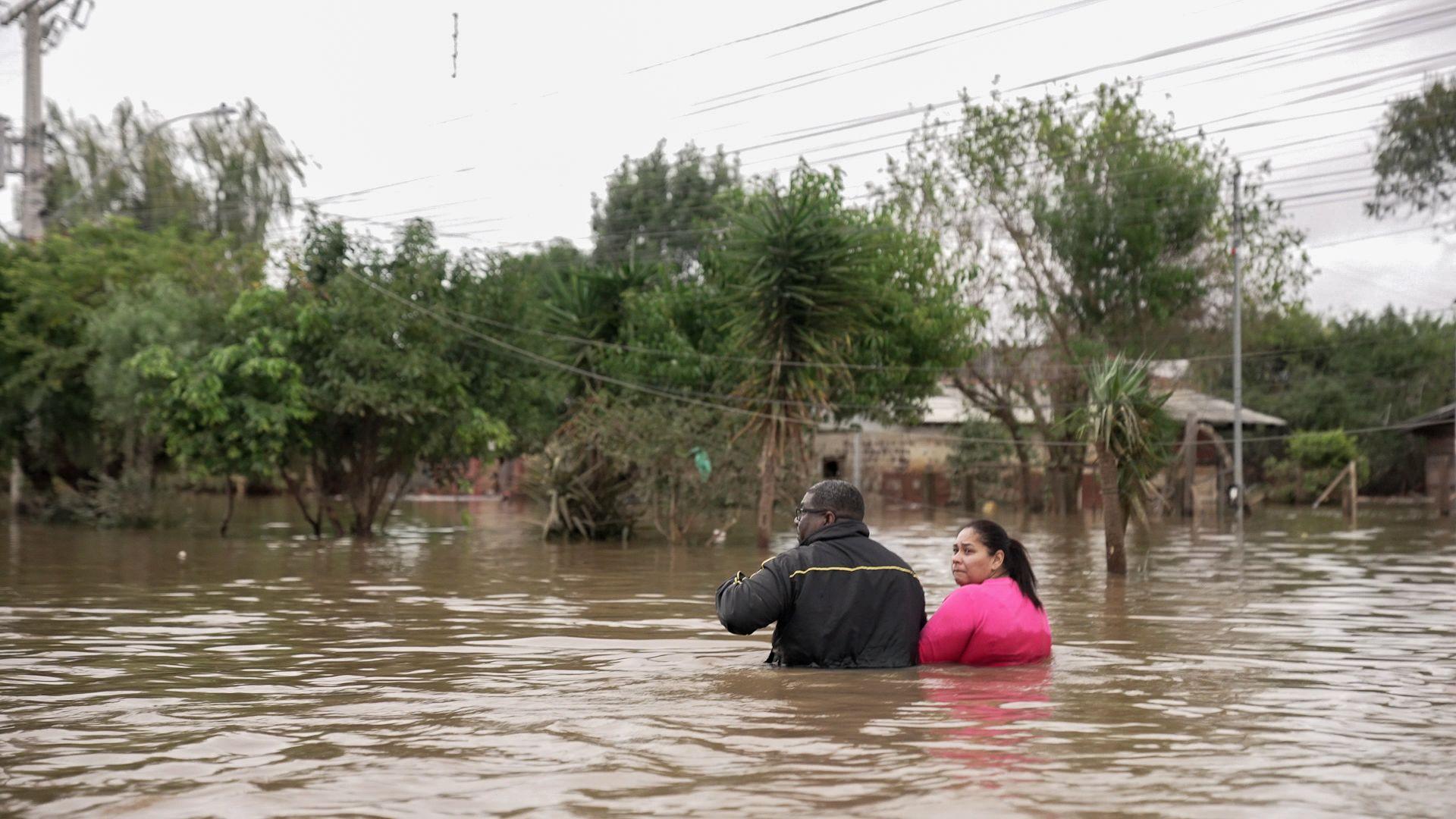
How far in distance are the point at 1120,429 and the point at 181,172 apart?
3395 centimetres

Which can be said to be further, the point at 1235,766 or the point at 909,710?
the point at 909,710

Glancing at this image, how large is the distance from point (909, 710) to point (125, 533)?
1104 inches

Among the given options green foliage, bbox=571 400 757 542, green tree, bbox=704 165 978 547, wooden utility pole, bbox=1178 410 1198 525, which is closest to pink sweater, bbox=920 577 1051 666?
green tree, bbox=704 165 978 547

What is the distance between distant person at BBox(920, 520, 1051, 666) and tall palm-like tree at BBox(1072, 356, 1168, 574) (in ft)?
31.7

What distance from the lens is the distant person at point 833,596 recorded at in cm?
933

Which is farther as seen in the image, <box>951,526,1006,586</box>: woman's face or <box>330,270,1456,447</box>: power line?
<box>330,270,1456,447</box>: power line

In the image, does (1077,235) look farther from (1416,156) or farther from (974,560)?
(974,560)

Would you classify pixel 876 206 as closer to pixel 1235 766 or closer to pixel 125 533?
pixel 125 533

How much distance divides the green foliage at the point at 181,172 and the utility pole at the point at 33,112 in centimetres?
908

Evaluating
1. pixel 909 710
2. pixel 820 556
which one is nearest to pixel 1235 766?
pixel 909 710

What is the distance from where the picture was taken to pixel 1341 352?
6122 centimetres

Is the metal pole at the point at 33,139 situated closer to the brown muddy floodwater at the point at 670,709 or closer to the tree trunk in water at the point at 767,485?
the tree trunk in water at the point at 767,485

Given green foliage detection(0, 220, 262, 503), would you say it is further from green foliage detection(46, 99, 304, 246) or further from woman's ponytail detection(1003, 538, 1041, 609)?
woman's ponytail detection(1003, 538, 1041, 609)

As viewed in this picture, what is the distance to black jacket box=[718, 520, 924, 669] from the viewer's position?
9.29 m
